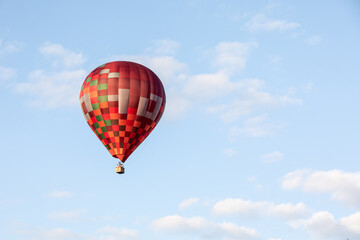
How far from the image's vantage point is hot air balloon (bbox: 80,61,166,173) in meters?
70.6

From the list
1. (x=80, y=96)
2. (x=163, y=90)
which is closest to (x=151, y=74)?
(x=163, y=90)

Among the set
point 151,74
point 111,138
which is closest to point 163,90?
point 151,74

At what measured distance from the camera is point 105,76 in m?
71.4

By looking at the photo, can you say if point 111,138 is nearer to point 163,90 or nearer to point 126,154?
point 126,154

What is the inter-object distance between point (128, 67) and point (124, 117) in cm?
468

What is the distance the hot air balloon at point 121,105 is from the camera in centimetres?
7062

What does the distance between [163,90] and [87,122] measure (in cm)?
750

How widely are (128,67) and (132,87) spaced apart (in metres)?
2.26

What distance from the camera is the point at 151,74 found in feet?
239

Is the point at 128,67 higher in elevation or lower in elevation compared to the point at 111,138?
higher

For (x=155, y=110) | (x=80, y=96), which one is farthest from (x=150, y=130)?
(x=80, y=96)

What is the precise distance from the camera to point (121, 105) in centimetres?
7056

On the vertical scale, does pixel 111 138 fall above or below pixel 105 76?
below

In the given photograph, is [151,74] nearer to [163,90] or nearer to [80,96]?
[163,90]
